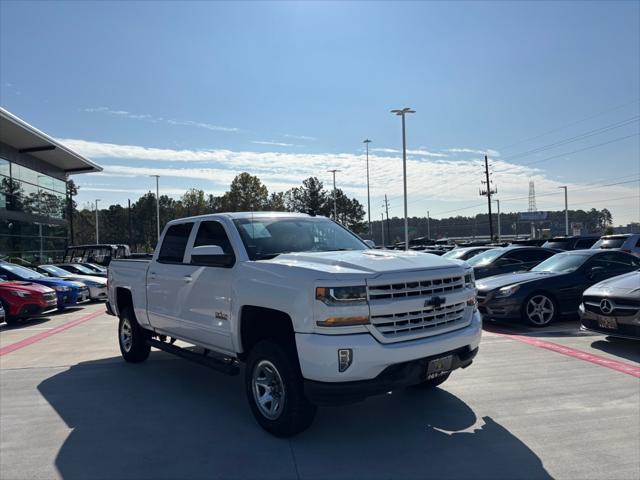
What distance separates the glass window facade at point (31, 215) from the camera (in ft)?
100

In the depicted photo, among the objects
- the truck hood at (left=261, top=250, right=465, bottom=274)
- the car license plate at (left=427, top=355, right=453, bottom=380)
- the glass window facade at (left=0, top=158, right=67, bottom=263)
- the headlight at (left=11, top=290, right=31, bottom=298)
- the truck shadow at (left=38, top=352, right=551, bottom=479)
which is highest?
the glass window facade at (left=0, top=158, right=67, bottom=263)

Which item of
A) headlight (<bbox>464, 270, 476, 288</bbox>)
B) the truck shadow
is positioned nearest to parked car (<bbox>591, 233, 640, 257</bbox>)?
headlight (<bbox>464, 270, 476, 288</bbox>)

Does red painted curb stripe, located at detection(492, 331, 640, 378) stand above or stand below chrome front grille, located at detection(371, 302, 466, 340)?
below

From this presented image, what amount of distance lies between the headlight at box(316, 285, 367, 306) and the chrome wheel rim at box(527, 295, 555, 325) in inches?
263

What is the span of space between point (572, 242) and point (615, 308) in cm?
1155

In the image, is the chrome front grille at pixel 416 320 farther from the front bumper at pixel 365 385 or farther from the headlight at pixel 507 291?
the headlight at pixel 507 291

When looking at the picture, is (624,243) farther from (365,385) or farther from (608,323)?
(365,385)

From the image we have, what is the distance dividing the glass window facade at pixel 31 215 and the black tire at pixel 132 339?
25.4 metres

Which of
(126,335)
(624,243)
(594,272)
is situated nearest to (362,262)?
(126,335)

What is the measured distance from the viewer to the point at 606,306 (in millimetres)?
7309

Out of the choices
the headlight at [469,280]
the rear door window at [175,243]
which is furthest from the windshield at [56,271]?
the headlight at [469,280]

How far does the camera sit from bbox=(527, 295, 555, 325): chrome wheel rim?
9.52m

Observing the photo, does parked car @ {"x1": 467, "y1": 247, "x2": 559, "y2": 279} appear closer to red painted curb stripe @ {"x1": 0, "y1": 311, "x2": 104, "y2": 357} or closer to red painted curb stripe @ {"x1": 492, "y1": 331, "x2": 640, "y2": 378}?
red painted curb stripe @ {"x1": 492, "y1": 331, "x2": 640, "y2": 378}

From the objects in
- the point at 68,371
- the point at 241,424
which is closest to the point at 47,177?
the point at 68,371
